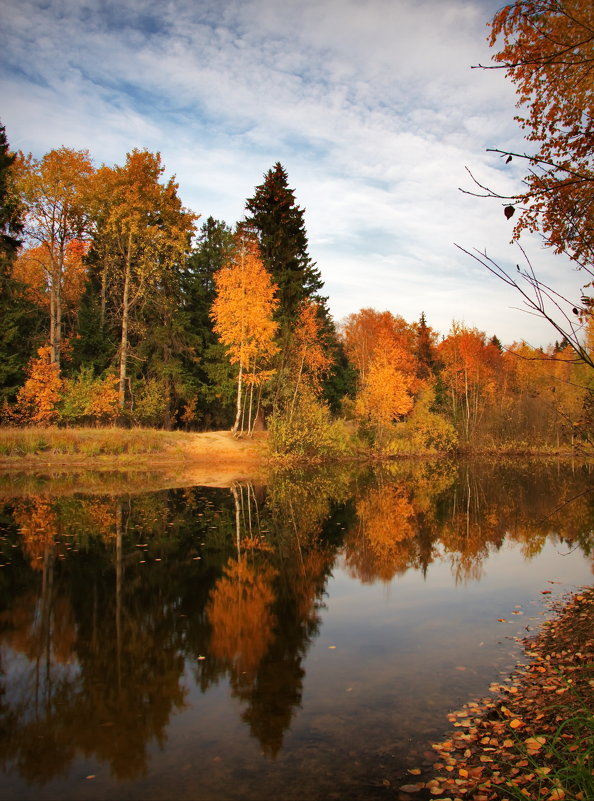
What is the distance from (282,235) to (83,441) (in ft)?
61.9

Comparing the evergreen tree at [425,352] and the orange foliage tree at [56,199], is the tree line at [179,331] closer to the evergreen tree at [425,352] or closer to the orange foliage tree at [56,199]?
the orange foliage tree at [56,199]

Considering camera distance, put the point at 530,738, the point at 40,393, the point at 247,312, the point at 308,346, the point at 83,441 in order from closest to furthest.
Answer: the point at 530,738 < the point at 83,441 < the point at 40,393 < the point at 247,312 < the point at 308,346

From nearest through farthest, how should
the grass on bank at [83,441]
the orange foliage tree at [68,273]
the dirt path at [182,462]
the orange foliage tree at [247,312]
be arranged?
the dirt path at [182,462] < the grass on bank at [83,441] < the orange foliage tree at [247,312] < the orange foliage tree at [68,273]

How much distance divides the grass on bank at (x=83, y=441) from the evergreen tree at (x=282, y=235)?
1201 cm

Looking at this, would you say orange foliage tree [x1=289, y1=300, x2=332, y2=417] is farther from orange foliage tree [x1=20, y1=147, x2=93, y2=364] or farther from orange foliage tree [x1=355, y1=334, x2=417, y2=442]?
orange foliage tree [x1=20, y1=147, x2=93, y2=364]

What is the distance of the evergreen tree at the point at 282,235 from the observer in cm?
3638

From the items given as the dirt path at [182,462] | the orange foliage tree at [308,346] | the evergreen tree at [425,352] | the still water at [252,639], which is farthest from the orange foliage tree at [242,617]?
the evergreen tree at [425,352]

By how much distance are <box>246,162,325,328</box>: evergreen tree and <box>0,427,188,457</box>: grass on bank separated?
12008mm

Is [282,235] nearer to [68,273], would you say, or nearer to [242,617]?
[68,273]

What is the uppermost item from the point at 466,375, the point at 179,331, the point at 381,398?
the point at 179,331

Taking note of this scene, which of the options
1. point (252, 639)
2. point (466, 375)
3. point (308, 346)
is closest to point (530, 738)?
point (252, 639)

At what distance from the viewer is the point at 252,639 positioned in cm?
711

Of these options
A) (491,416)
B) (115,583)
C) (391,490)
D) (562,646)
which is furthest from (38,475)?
(491,416)

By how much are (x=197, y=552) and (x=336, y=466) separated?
21.2 metres
